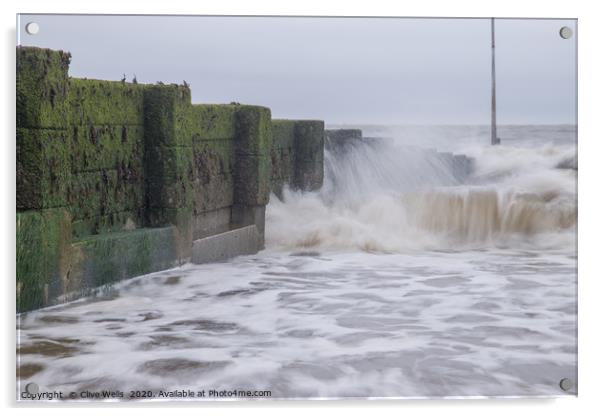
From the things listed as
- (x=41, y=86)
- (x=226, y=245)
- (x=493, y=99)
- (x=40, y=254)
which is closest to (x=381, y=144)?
(x=493, y=99)

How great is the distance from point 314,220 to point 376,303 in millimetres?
2232

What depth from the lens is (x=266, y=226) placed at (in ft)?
37.8

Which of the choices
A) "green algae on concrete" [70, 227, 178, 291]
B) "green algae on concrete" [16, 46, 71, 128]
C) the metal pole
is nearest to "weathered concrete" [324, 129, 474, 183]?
the metal pole

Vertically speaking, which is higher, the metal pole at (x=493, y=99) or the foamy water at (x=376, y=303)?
the metal pole at (x=493, y=99)

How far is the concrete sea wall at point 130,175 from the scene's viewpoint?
8.34 meters

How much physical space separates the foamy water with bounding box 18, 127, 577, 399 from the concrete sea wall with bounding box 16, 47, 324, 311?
0.32 meters

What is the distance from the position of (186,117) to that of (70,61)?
8.78ft

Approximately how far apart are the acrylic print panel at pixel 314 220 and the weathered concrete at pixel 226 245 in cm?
3

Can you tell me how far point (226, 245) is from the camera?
10828 millimetres

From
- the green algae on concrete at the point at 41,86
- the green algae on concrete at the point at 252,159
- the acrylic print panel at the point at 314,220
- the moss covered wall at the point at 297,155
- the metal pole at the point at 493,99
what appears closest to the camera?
the acrylic print panel at the point at 314,220

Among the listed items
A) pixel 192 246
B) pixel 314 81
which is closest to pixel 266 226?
pixel 192 246

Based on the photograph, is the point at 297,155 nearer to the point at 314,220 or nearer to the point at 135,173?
the point at 314,220

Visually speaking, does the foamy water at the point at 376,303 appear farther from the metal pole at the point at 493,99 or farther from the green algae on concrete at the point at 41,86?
the green algae on concrete at the point at 41,86

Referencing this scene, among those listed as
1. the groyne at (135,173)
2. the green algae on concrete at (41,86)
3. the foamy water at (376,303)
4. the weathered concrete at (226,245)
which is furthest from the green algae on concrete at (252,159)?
the green algae on concrete at (41,86)
